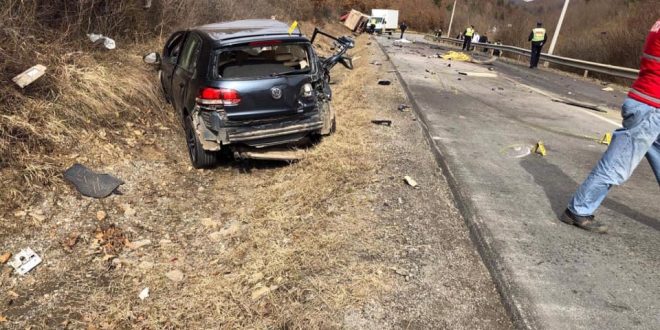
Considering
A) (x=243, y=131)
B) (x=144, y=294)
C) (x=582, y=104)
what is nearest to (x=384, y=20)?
(x=582, y=104)

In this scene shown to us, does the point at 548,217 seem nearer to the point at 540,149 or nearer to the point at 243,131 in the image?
the point at 540,149

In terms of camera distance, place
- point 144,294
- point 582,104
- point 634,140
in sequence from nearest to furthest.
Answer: point 144,294 → point 634,140 → point 582,104

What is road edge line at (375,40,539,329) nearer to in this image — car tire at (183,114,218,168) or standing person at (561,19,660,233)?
standing person at (561,19,660,233)

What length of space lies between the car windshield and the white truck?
44.0 meters

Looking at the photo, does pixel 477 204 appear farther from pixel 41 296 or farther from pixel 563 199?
pixel 41 296

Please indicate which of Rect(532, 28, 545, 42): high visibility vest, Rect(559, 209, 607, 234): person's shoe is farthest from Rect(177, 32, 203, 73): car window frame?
Rect(532, 28, 545, 42): high visibility vest

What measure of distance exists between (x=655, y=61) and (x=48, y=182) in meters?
5.86

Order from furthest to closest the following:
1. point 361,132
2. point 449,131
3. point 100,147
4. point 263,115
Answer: point 449,131 → point 361,132 → point 100,147 → point 263,115

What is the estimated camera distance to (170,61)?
6.74 meters

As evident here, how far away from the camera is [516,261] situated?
3326 millimetres

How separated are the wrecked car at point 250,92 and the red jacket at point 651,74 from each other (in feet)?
11.1

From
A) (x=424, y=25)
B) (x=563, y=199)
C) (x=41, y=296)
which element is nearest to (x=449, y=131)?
(x=563, y=199)

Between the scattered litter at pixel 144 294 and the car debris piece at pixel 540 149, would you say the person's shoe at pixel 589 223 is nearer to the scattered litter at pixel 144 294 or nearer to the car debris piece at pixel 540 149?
the car debris piece at pixel 540 149

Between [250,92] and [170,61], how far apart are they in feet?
8.09
